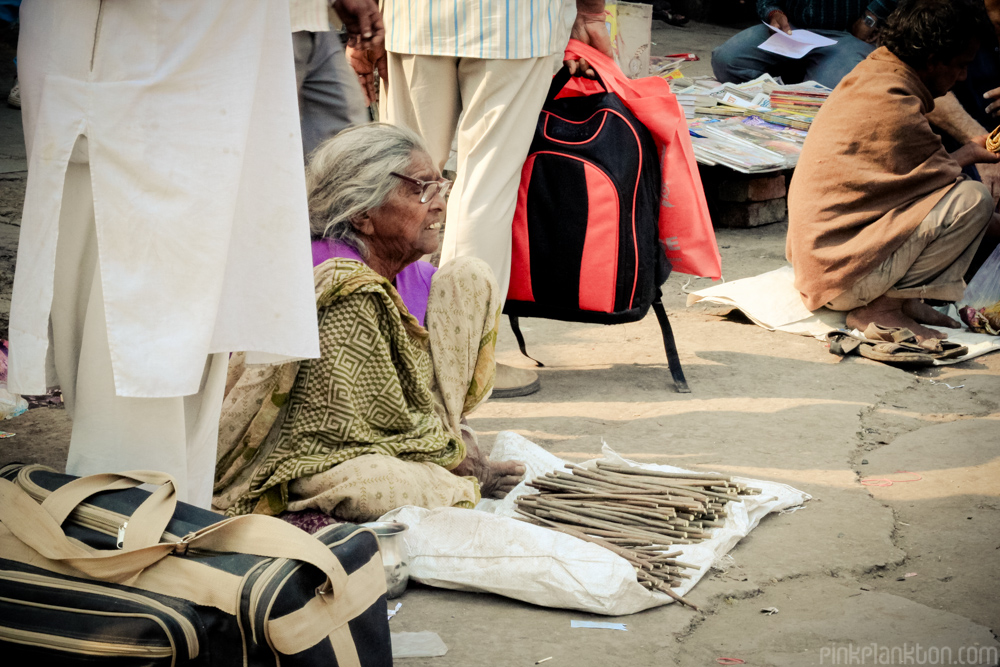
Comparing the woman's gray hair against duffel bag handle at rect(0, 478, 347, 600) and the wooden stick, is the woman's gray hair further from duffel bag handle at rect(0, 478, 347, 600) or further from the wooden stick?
duffel bag handle at rect(0, 478, 347, 600)

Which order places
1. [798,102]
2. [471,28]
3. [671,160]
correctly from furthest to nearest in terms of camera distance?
[798,102] → [671,160] → [471,28]

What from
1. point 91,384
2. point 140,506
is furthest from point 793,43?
point 140,506

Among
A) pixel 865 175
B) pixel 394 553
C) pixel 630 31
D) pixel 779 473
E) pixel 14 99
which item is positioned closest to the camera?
pixel 394 553

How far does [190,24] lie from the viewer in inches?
69.4

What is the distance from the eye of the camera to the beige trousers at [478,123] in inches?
134

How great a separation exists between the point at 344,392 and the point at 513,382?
1462 mm

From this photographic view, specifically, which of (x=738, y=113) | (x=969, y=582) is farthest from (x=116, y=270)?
(x=738, y=113)

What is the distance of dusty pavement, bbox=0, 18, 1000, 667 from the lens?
212 centimetres

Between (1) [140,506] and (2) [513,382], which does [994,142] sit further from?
(1) [140,506]

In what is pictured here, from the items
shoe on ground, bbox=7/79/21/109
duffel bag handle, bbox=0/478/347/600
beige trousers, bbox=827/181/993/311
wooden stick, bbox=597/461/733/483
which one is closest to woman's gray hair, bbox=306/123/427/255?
wooden stick, bbox=597/461/733/483

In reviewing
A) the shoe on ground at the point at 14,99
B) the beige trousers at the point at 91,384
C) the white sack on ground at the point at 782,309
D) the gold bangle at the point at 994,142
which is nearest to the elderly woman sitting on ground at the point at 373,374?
the beige trousers at the point at 91,384

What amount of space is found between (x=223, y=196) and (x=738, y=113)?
5073 millimetres

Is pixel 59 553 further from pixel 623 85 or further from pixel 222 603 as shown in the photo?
pixel 623 85

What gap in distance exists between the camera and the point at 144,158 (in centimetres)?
175
